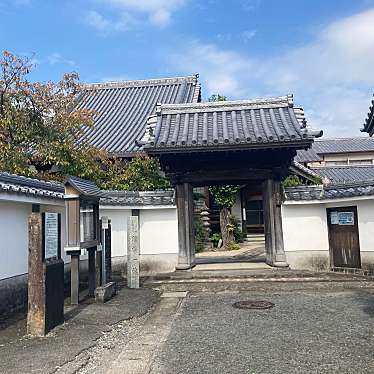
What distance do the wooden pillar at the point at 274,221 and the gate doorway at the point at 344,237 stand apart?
4.79 feet

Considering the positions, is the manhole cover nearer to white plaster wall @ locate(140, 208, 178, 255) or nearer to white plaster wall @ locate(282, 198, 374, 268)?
white plaster wall @ locate(282, 198, 374, 268)

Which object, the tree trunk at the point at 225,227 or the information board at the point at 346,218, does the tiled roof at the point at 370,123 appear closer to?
the information board at the point at 346,218

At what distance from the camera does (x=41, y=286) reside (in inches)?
234

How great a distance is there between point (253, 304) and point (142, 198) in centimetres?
498

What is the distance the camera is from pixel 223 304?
315 inches

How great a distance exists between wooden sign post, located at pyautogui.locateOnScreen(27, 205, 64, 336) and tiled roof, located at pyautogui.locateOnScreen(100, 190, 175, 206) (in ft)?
15.7

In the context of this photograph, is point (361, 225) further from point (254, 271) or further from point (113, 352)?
point (113, 352)

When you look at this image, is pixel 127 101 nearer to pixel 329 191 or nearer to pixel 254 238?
pixel 254 238

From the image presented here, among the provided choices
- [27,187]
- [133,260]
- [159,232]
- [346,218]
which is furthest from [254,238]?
[27,187]

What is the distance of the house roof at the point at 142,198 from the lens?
11.2 m

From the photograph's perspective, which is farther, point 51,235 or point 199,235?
point 199,235

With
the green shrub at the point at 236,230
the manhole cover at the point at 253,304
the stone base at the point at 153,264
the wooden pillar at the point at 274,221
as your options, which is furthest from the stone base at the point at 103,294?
the green shrub at the point at 236,230

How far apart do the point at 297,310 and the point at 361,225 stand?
Result: 4243 millimetres

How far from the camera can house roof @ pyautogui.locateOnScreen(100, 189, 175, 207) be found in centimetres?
1120
